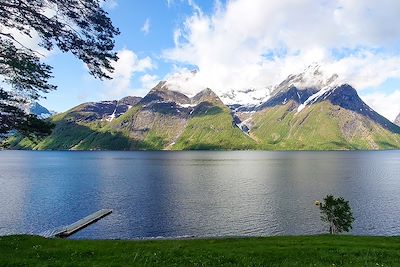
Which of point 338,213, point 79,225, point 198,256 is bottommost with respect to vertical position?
point 79,225

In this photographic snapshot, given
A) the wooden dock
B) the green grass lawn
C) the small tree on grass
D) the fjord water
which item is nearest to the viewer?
the green grass lawn

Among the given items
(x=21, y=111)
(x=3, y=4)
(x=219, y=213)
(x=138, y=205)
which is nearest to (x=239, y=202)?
(x=219, y=213)

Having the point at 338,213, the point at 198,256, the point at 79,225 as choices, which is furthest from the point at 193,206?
the point at 198,256

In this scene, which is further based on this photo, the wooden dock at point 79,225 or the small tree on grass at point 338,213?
the wooden dock at point 79,225

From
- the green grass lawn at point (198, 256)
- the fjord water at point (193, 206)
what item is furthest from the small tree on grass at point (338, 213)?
the green grass lawn at point (198, 256)

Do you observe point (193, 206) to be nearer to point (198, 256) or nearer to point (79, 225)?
point (79, 225)

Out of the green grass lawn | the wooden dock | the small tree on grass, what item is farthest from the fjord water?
the green grass lawn

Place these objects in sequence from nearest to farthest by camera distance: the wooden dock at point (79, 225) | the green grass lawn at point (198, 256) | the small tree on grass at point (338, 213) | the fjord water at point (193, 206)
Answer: the green grass lawn at point (198, 256), the small tree on grass at point (338, 213), the wooden dock at point (79, 225), the fjord water at point (193, 206)

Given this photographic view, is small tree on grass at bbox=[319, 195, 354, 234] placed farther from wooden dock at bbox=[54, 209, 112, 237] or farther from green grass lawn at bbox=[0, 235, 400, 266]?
wooden dock at bbox=[54, 209, 112, 237]

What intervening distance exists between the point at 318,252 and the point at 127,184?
131 m

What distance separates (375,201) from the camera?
11175 cm

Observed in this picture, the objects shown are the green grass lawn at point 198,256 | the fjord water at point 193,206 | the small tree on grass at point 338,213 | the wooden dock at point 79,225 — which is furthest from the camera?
the fjord water at point 193,206

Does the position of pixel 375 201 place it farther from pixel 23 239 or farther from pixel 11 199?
pixel 11 199

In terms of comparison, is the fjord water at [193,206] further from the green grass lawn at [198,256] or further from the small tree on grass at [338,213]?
the green grass lawn at [198,256]
